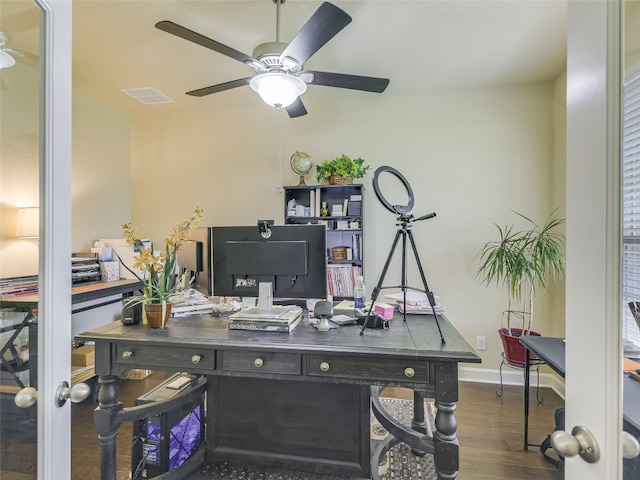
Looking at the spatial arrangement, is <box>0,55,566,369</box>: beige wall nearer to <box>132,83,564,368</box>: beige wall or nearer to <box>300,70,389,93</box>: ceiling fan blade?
<box>132,83,564,368</box>: beige wall

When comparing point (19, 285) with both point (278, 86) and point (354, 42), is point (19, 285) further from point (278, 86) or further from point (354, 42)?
point (354, 42)

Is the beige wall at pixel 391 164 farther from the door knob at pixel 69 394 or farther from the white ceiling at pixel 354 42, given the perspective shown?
the door knob at pixel 69 394

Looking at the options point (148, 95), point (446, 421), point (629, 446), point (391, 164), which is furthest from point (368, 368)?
point (148, 95)

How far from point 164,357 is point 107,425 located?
0.43 m

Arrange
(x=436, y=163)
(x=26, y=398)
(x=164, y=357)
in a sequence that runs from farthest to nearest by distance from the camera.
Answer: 1. (x=436, y=163)
2. (x=164, y=357)
3. (x=26, y=398)

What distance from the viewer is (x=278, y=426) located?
1.76m

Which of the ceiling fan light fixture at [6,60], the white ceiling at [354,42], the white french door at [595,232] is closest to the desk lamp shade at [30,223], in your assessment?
the ceiling fan light fixture at [6,60]

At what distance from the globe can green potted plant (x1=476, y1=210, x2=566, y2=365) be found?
1.89 meters

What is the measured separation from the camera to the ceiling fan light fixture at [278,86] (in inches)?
71.7

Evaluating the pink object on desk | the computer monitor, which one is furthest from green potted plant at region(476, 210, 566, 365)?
the computer monitor

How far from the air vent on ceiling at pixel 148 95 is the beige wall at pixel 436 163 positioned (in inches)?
14.1

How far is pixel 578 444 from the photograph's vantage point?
0.58 m

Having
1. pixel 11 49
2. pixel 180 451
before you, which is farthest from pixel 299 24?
pixel 180 451

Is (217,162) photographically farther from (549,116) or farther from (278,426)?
(549,116)
